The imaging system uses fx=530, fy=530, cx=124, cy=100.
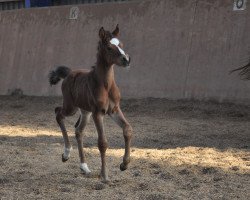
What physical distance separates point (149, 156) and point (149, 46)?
6.03 m

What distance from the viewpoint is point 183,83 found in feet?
38.2

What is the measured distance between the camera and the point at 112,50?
5156 millimetres

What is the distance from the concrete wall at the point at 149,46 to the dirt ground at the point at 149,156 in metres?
0.61

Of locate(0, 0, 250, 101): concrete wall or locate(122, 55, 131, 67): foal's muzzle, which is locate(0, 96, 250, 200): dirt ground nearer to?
locate(0, 0, 250, 101): concrete wall

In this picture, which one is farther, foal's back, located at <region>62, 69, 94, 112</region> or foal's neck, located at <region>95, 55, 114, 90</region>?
foal's back, located at <region>62, 69, 94, 112</region>

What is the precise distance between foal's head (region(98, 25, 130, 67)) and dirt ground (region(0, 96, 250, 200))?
1243 millimetres

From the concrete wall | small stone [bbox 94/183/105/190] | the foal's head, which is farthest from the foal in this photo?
the concrete wall

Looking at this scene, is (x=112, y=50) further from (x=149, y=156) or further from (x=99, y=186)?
(x=149, y=156)

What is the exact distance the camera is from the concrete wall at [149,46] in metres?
11.2

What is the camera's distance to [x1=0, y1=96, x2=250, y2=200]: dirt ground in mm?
5145

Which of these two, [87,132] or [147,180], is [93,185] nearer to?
[147,180]

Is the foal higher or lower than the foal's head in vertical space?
lower

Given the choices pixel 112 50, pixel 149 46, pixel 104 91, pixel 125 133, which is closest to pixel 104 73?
pixel 104 91

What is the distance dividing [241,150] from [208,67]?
440cm
